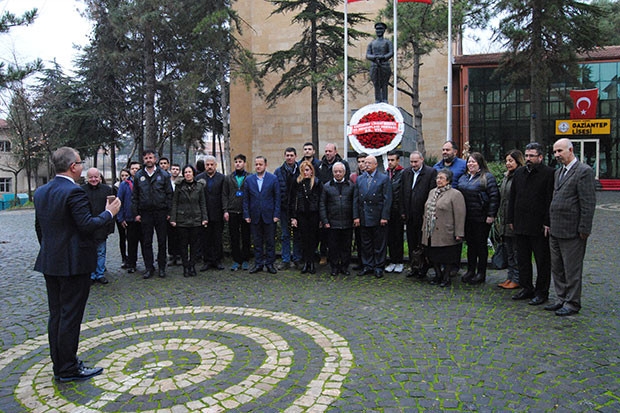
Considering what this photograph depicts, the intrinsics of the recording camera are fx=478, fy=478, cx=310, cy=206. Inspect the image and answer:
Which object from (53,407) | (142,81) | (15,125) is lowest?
(53,407)

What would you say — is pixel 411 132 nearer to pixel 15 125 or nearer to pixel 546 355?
pixel 546 355

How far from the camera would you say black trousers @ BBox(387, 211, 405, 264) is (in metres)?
8.09

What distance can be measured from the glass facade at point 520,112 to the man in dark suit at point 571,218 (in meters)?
26.3

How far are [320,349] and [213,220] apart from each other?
4.44 meters

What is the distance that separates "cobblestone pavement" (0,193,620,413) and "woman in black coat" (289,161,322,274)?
2.62ft

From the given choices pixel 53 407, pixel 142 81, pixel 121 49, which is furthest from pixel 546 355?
pixel 142 81

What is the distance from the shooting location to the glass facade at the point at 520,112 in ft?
97.1

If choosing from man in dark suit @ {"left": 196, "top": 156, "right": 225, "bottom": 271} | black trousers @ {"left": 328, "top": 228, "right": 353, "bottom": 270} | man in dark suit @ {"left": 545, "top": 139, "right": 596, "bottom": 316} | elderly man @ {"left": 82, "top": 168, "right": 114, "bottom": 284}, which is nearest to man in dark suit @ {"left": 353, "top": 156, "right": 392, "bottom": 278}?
black trousers @ {"left": 328, "top": 228, "right": 353, "bottom": 270}

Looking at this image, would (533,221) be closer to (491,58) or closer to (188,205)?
(188,205)

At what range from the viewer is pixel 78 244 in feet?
13.3

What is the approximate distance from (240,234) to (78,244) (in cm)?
489

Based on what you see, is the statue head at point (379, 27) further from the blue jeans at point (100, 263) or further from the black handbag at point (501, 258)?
the blue jeans at point (100, 263)

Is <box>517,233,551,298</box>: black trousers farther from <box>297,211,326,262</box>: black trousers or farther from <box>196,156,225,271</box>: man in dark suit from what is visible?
<box>196,156,225,271</box>: man in dark suit

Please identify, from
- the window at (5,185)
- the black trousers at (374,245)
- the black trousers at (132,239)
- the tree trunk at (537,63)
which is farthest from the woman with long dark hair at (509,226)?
the window at (5,185)
